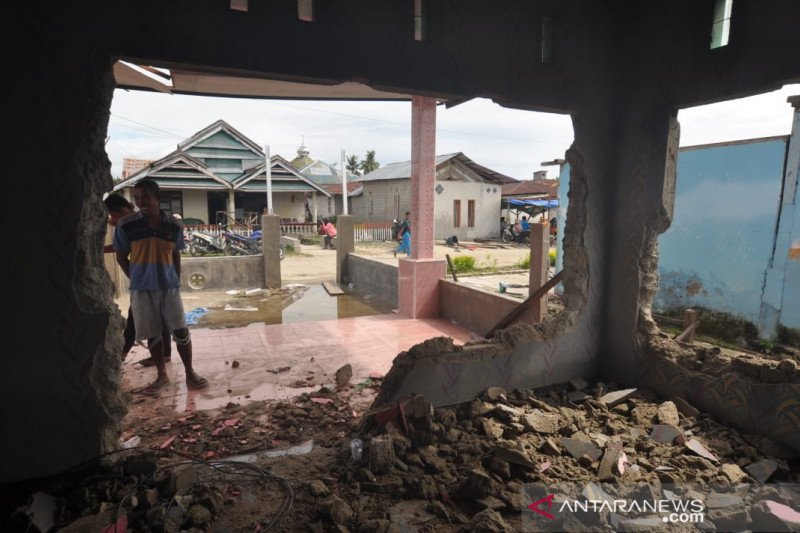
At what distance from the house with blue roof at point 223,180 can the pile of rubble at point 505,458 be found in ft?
64.2

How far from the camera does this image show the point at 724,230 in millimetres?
7773

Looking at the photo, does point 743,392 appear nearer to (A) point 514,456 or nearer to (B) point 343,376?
(A) point 514,456

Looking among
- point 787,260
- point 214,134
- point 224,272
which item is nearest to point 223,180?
point 214,134

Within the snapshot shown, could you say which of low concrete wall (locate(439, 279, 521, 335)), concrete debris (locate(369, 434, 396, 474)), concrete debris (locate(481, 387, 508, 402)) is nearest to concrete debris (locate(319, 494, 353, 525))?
concrete debris (locate(369, 434, 396, 474))

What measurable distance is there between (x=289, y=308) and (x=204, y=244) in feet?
25.5

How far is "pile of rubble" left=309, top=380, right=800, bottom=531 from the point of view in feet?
8.28

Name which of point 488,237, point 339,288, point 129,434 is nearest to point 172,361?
point 129,434

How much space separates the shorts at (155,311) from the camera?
4.17m

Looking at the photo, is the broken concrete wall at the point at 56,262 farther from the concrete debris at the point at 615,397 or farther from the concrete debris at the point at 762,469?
the concrete debris at the point at 762,469

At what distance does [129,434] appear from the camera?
357cm

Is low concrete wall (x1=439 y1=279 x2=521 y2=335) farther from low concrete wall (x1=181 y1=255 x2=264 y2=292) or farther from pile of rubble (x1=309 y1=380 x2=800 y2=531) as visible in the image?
low concrete wall (x1=181 y1=255 x2=264 y2=292)

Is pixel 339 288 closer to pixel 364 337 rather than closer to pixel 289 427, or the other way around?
pixel 364 337

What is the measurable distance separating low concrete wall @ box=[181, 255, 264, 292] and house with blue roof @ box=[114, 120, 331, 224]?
10.7m

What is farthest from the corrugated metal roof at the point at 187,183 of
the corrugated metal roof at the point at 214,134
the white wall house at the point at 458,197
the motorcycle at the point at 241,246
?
the white wall house at the point at 458,197
